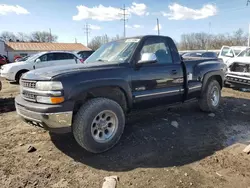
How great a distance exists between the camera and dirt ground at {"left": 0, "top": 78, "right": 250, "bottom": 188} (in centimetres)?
305

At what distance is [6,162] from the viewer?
3.55 metres

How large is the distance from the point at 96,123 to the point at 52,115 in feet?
2.45

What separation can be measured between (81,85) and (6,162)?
166 centimetres

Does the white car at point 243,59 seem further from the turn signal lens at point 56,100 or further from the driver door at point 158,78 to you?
the turn signal lens at point 56,100

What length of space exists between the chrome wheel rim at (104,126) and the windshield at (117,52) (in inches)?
41.1

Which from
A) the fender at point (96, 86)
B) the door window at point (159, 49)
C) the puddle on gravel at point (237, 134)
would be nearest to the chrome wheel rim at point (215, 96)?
the puddle on gravel at point (237, 134)

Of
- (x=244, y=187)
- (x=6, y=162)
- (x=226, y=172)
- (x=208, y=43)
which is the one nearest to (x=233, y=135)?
(x=226, y=172)

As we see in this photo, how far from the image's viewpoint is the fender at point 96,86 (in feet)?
11.2

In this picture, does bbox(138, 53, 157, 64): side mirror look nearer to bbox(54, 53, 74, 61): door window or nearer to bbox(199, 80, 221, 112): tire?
bbox(199, 80, 221, 112): tire

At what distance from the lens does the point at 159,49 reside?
489 cm

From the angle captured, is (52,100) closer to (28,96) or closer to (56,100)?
(56,100)

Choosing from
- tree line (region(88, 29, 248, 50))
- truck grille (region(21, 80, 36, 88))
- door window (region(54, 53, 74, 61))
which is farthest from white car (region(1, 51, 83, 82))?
tree line (region(88, 29, 248, 50))

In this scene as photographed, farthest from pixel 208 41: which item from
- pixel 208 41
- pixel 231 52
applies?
pixel 231 52

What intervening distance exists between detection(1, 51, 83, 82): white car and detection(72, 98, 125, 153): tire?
25.1ft
